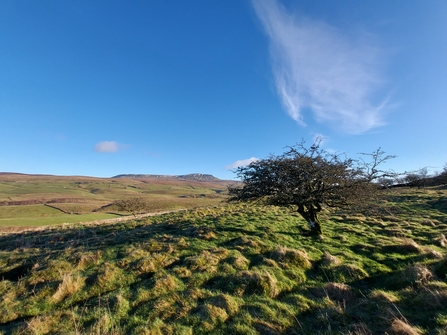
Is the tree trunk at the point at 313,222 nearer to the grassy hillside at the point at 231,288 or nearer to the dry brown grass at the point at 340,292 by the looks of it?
the grassy hillside at the point at 231,288

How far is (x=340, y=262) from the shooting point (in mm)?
10266

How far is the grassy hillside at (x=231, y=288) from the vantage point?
6.07m

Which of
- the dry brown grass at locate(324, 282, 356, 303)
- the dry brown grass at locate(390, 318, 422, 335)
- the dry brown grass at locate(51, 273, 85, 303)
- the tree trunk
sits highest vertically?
the tree trunk

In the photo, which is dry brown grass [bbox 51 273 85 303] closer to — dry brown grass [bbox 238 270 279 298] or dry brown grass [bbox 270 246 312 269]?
dry brown grass [bbox 238 270 279 298]

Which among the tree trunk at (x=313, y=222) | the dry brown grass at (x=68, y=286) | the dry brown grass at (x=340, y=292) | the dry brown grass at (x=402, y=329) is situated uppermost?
the tree trunk at (x=313, y=222)

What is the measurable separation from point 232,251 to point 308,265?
388 centimetres

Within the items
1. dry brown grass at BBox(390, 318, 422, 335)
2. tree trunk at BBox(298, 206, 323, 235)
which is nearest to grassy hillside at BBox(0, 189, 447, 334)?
dry brown grass at BBox(390, 318, 422, 335)

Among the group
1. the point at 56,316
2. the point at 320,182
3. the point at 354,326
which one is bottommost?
the point at 56,316

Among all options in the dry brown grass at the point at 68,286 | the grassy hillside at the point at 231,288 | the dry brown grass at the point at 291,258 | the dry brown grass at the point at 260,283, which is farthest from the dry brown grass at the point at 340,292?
the dry brown grass at the point at 68,286

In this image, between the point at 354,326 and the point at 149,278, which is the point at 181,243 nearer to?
the point at 149,278

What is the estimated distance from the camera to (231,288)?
823cm

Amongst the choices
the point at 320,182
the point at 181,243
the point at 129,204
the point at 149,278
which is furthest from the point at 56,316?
the point at 129,204

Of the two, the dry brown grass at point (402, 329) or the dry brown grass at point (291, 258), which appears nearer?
the dry brown grass at point (402, 329)

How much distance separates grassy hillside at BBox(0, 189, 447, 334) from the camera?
19.9ft
